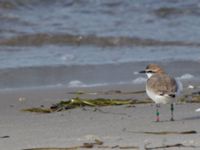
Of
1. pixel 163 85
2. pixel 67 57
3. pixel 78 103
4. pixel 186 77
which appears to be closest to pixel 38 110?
pixel 78 103

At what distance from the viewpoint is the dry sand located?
644cm

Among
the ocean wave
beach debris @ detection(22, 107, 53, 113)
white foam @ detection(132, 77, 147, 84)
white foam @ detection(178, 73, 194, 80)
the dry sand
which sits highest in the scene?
the ocean wave

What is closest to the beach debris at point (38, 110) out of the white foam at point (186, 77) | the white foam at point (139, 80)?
the white foam at point (139, 80)

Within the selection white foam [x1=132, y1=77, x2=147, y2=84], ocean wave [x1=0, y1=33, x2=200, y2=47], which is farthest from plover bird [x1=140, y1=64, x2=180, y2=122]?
ocean wave [x1=0, y1=33, x2=200, y2=47]

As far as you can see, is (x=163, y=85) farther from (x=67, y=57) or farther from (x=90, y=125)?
(x=67, y=57)

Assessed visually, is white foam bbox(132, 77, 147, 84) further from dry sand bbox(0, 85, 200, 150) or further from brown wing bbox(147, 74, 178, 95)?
brown wing bbox(147, 74, 178, 95)

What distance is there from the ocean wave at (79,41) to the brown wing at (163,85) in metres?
6.35

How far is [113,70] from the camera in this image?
11.6 metres

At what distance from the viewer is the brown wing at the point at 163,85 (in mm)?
7352

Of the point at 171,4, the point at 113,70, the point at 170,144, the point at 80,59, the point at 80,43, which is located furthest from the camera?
the point at 171,4

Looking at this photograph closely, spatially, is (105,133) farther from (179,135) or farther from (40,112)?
(40,112)

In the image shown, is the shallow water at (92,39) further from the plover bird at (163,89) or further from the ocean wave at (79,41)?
the plover bird at (163,89)

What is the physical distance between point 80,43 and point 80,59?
1.77 m

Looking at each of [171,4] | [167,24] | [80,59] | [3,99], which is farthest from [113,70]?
[171,4]
